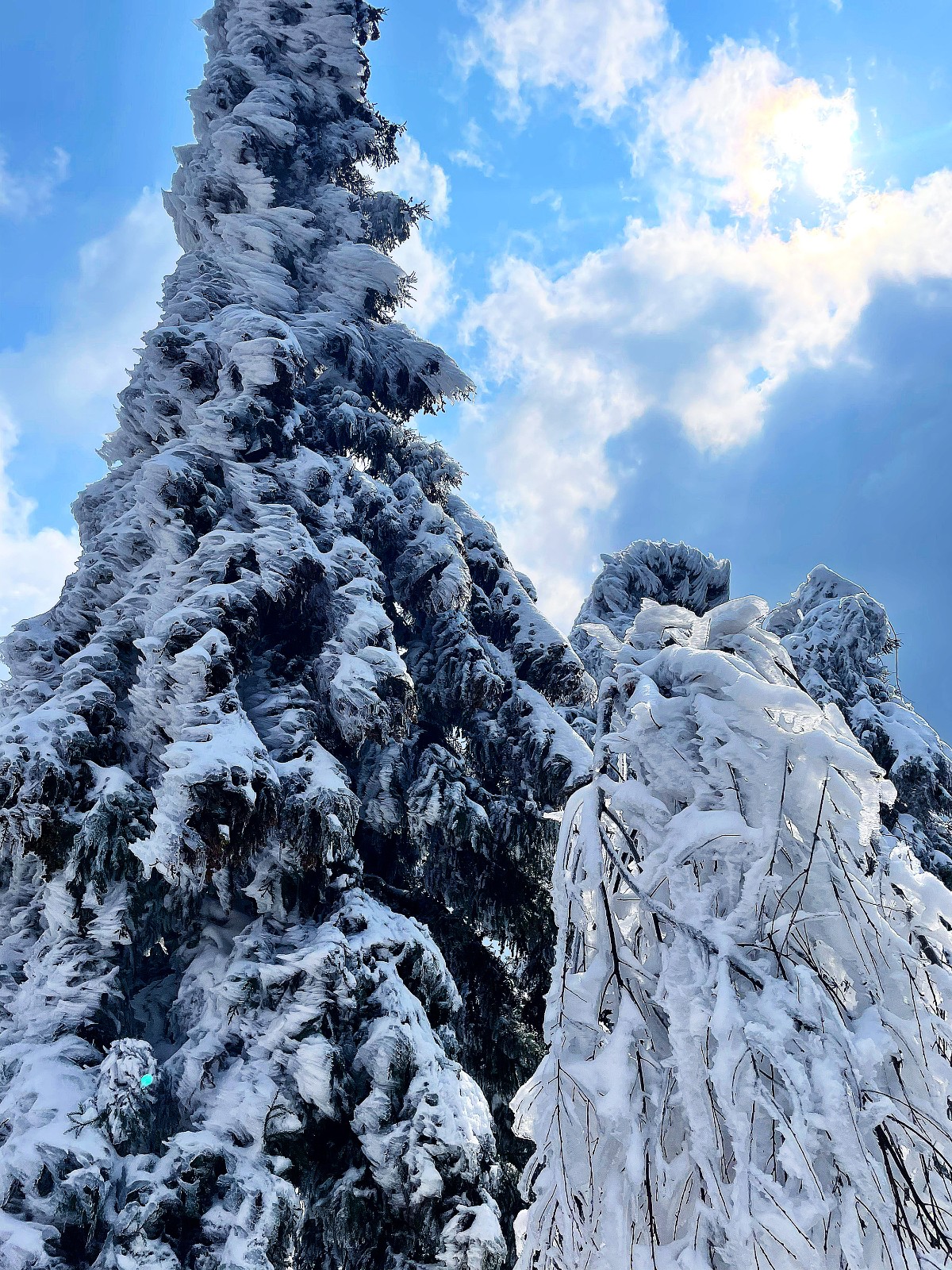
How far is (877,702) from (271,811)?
1082 cm

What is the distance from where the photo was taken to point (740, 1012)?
165cm

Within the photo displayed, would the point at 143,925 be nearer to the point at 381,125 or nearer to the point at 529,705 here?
the point at 529,705

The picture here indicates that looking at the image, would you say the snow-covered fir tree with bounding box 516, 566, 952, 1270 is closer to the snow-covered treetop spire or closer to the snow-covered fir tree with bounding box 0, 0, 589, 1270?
the snow-covered fir tree with bounding box 0, 0, 589, 1270

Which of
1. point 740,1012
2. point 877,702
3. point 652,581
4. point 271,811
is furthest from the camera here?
point 652,581

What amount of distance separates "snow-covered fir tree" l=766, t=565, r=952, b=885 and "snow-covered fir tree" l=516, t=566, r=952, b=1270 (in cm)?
972

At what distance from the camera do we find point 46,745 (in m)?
5.68

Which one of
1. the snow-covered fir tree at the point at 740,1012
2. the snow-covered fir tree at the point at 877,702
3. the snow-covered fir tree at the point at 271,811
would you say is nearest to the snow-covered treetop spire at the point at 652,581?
the snow-covered fir tree at the point at 877,702

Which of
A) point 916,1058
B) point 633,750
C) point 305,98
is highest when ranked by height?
point 305,98

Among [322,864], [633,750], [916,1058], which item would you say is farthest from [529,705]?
[916,1058]

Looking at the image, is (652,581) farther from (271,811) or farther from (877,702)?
(271,811)

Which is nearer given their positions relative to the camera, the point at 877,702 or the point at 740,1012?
the point at 740,1012

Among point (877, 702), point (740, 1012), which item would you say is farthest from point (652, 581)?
point (740, 1012)

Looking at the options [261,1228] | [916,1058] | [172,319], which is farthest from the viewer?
[172,319]

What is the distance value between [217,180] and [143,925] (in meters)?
9.79
